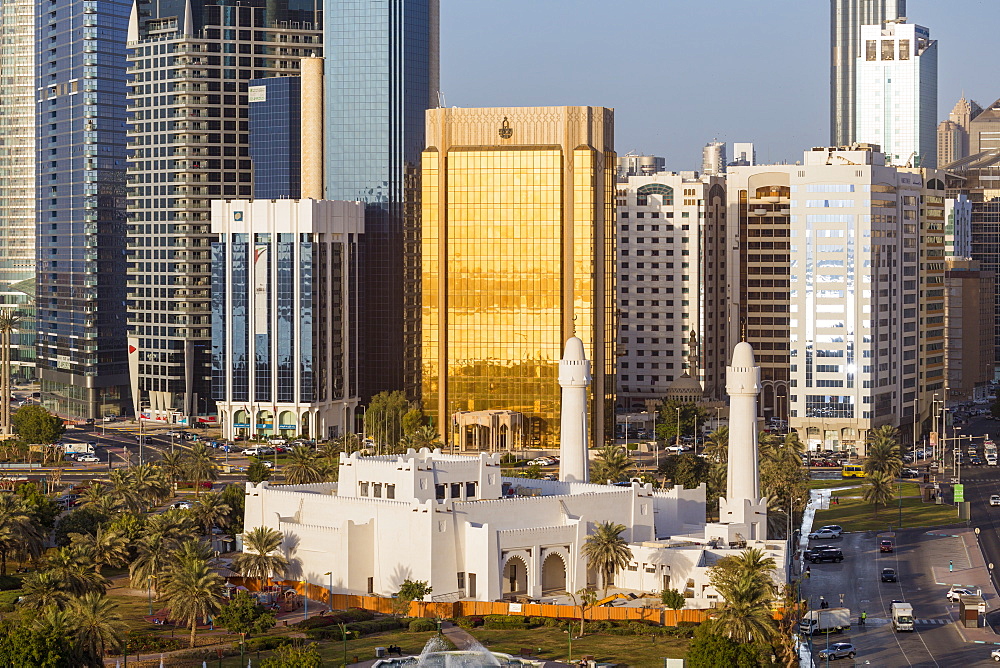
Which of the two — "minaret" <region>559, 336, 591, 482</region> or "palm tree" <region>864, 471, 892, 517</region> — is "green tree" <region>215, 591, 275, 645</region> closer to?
"minaret" <region>559, 336, 591, 482</region>

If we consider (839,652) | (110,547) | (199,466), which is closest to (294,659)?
(839,652)

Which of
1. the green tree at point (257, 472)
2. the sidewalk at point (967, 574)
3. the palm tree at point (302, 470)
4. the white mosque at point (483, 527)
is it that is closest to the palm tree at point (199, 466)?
the green tree at point (257, 472)

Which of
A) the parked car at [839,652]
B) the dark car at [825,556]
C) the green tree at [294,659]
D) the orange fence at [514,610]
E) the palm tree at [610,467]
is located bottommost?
the parked car at [839,652]

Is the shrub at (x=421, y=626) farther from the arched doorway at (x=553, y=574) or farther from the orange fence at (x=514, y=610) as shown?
the arched doorway at (x=553, y=574)

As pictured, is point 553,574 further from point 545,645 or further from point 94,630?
point 94,630

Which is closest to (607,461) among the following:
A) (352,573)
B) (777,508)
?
(777,508)

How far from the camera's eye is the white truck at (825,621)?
385 ft

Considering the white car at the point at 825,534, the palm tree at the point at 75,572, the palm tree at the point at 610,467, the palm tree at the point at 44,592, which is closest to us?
the palm tree at the point at 44,592

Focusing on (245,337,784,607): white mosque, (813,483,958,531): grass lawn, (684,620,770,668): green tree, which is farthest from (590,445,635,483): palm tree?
(684,620,770,668): green tree

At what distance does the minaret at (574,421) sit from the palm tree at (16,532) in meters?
44.3

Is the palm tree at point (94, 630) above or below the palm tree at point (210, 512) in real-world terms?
below

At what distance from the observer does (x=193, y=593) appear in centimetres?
11225

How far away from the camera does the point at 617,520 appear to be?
438 feet

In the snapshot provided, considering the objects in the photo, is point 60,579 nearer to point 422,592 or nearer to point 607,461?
point 422,592
